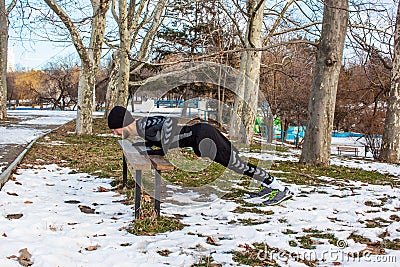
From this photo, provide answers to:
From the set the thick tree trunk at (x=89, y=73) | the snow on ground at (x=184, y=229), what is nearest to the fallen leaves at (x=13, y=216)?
the snow on ground at (x=184, y=229)

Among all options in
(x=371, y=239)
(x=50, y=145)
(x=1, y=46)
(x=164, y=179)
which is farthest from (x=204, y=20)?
(x=371, y=239)

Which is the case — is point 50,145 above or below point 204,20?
below

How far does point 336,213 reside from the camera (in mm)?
4754

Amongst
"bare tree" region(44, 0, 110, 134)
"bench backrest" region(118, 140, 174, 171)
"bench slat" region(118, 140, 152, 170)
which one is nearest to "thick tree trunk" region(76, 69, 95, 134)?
"bare tree" region(44, 0, 110, 134)

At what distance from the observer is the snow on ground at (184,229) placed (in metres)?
3.30

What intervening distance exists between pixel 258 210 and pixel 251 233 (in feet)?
3.11

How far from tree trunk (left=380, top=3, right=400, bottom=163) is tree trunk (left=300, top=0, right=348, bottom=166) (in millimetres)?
4340

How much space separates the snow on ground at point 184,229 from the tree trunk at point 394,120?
623 cm

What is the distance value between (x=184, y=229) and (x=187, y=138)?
3.96 ft

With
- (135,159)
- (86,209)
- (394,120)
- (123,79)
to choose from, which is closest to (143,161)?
(135,159)

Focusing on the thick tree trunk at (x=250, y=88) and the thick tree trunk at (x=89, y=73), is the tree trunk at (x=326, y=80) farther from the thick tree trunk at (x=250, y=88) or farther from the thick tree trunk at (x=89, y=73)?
the thick tree trunk at (x=89, y=73)

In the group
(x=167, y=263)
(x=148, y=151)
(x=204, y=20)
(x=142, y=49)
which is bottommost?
(x=167, y=263)

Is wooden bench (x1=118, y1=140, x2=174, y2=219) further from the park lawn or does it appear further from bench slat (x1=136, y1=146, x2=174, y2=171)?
the park lawn

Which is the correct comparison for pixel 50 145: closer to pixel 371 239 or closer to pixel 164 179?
pixel 164 179
